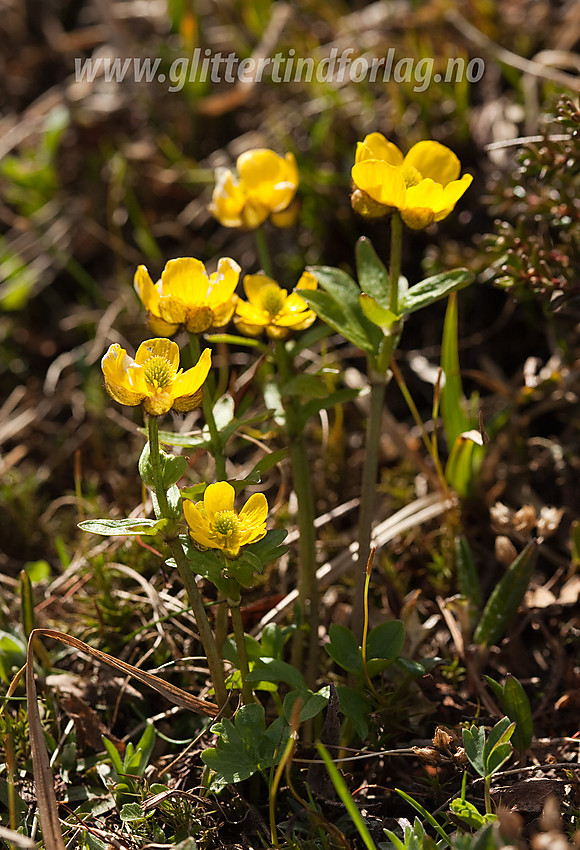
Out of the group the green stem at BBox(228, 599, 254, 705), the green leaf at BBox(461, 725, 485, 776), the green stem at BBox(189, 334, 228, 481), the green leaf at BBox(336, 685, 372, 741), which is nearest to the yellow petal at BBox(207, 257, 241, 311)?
the green stem at BBox(189, 334, 228, 481)

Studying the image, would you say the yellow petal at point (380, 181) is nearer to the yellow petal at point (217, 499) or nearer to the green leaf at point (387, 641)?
the yellow petal at point (217, 499)

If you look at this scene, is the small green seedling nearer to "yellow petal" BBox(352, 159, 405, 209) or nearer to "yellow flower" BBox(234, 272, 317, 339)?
"yellow flower" BBox(234, 272, 317, 339)

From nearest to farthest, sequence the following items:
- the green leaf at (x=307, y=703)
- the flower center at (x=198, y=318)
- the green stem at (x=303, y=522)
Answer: the green leaf at (x=307, y=703) < the flower center at (x=198, y=318) < the green stem at (x=303, y=522)

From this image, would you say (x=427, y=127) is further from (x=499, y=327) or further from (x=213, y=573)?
(x=213, y=573)

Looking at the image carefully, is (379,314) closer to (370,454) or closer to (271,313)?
(271,313)

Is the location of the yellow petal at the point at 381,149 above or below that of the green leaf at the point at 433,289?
above

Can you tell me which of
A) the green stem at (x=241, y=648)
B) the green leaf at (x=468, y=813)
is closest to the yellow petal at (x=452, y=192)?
the green stem at (x=241, y=648)

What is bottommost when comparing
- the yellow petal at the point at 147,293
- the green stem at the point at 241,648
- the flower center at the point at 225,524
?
the green stem at the point at 241,648

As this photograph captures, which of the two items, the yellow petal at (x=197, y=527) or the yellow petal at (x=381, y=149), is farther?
the yellow petal at (x=381, y=149)
